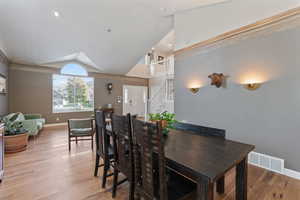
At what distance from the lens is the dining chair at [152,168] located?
112 centimetres

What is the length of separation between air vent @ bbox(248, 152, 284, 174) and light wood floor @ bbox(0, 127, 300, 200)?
0.38ft

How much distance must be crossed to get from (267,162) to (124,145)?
273cm

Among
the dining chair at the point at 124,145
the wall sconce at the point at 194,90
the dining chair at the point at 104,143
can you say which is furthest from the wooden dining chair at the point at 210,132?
the wall sconce at the point at 194,90

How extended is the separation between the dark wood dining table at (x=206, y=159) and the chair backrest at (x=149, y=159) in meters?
0.14

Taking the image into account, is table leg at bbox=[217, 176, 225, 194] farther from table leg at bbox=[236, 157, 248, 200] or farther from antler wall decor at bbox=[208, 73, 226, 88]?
antler wall decor at bbox=[208, 73, 226, 88]

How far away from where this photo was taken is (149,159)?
122 centimetres

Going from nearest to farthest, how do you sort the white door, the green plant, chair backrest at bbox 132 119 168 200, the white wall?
chair backrest at bbox 132 119 168 200 → the white wall → the green plant → the white door

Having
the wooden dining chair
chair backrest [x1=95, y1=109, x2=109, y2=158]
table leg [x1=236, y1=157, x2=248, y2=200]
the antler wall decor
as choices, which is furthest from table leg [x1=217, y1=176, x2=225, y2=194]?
the antler wall decor

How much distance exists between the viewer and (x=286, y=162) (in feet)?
8.11

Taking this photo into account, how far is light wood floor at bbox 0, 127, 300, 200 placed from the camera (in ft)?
6.34

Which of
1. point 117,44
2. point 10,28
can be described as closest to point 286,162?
point 117,44

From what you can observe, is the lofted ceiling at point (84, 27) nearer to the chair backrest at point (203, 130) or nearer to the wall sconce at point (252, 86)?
the wall sconce at point (252, 86)

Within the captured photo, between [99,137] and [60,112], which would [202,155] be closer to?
[99,137]

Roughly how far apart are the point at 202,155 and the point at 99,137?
5.22 ft
